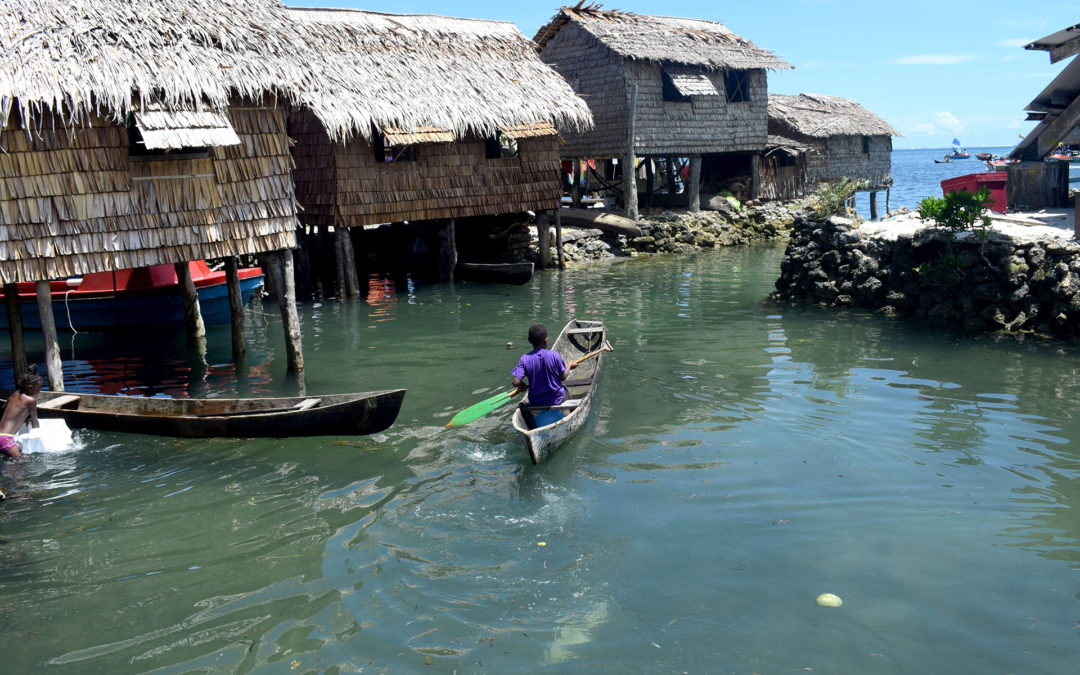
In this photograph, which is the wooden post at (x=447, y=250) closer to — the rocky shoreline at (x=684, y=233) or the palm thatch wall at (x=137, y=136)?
the rocky shoreline at (x=684, y=233)

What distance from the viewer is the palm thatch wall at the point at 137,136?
9500 millimetres

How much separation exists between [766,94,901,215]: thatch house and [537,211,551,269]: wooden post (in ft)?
43.2

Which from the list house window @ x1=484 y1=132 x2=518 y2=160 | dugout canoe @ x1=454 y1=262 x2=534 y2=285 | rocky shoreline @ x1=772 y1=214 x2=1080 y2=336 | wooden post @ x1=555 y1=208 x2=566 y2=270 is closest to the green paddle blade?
rocky shoreline @ x1=772 y1=214 x2=1080 y2=336

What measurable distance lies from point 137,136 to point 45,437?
13.2ft

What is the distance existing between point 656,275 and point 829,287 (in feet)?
19.4

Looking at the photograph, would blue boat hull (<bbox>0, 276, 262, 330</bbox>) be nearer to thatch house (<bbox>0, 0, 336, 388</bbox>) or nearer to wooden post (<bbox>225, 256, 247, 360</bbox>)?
wooden post (<bbox>225, 256, 247, 360</bbox>)

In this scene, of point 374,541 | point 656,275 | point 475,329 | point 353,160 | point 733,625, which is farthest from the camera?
point 656,275

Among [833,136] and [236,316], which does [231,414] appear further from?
[833,136]

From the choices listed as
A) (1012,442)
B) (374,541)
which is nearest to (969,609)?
(1012,442)

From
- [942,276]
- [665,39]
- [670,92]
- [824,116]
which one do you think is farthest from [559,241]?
[824,116]

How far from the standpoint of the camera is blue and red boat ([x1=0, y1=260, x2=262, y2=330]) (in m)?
15.5

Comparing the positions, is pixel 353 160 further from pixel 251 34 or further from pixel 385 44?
pixel 251 34

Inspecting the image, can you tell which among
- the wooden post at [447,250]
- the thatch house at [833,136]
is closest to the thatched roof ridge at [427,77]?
the wooden post at [447,250]

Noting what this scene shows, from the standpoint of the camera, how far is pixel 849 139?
34.9 m
